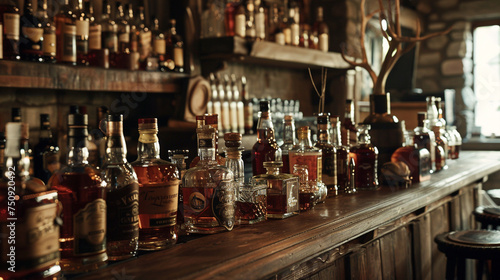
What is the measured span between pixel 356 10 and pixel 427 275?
11.0 ft

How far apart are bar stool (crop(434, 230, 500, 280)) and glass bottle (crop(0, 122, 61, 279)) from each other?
1.62 metres

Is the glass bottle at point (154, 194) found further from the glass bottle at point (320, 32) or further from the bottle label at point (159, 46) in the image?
Answer: the glass bottle at point (320, 32)

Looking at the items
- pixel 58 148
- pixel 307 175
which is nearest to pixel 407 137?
pixel 307 175

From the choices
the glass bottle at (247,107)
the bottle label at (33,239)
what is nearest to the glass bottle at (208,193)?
the bottle label at (33,239)

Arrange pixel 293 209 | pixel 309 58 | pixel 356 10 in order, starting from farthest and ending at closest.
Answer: pixel 356 10 < pixel 309 58 < pixel 293 209

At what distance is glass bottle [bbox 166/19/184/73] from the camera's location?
3160mm

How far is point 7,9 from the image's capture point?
233 centimetres

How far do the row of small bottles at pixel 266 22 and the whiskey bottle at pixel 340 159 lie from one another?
183 cm

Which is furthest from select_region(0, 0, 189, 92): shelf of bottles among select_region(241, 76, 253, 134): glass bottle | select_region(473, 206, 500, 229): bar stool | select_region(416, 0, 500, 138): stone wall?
select_region(416, 0, 500, 138): stone wall

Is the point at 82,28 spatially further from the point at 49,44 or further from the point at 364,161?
the point at 364,161

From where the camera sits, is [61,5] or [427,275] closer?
[427,275]

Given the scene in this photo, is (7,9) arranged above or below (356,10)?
below

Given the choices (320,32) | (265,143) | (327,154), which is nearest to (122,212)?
(265,143)

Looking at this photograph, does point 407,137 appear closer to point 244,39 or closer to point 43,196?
point 244,39
